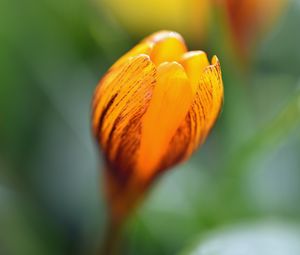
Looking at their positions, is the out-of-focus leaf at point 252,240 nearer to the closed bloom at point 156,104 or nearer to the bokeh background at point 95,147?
the bokeh background at point 95,147

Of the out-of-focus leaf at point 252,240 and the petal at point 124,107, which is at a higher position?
the petal at point 124,107

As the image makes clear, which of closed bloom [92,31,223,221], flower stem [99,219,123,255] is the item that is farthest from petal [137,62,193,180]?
flower stem [99,219,123,255]

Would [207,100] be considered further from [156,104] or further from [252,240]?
[252,240]

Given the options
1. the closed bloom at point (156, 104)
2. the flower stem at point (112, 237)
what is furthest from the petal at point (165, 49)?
the flower stem at point (112, 237)

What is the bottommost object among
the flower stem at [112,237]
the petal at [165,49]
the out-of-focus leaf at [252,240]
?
the out-of-focus leaf at [252,240]

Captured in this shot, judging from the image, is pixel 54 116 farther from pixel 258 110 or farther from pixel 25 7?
pixel 258 110

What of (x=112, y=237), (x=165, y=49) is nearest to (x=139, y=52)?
(x=165, y=49)

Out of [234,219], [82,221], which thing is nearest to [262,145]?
[234,219]

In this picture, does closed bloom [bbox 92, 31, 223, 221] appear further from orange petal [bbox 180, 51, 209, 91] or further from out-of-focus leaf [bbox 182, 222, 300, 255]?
out-of-focus leaf [bbox 182, 222, 300, 255]
